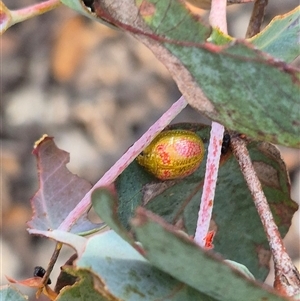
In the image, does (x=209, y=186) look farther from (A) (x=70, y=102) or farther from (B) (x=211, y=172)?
(A) (x=70, y=102)

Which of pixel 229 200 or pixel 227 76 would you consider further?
pixel 229 200

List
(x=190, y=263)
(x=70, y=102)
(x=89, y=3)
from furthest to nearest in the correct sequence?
(x=70, y=102) → (x=89, y=3) → (x=190, y=263)

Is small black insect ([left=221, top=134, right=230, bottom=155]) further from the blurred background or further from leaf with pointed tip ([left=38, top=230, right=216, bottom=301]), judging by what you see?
the blurred background

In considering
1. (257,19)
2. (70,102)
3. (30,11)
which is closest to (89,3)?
(30,11)

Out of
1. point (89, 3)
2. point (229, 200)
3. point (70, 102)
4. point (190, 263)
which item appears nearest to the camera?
point (190, 263)

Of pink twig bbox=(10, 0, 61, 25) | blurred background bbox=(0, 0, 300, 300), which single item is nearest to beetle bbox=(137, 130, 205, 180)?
pink twig bbox=(10, 0, 61, 25)

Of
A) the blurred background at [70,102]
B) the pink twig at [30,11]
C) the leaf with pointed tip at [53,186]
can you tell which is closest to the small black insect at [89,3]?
the pink twig at [30,11]

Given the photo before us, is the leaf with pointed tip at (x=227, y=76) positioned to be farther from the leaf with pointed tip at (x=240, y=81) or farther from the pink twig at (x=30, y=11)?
the pink twig at (x=30, y=11)
